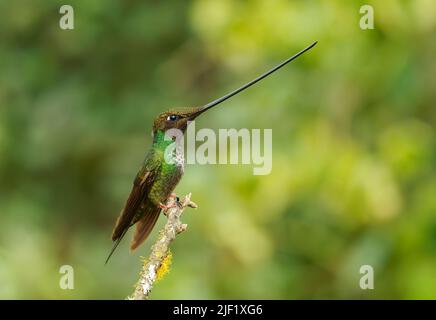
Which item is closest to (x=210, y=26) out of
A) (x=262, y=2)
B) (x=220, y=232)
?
(x=262, y=2)

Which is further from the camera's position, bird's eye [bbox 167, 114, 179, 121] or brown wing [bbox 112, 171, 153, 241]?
bird's eye [bbox 167, 114, 179, 121]

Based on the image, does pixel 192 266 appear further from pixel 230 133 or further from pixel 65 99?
pixel 65 99

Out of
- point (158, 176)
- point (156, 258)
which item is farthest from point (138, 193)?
point (156, 258)

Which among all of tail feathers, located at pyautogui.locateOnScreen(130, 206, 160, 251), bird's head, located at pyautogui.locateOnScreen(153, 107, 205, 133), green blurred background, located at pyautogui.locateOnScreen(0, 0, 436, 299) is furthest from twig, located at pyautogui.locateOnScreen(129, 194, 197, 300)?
green blurred background, located at pyautogui.locateOnScreen(0, 0, 436, 299)

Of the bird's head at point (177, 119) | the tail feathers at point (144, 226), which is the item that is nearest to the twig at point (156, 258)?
the tail feathers at point (144, 226)

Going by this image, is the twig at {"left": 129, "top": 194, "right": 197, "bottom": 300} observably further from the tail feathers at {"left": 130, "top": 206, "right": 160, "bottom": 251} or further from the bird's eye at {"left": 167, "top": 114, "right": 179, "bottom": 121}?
the bird's eye at {"left": 167, "top": 114, "right": 179, "bottom": 121}

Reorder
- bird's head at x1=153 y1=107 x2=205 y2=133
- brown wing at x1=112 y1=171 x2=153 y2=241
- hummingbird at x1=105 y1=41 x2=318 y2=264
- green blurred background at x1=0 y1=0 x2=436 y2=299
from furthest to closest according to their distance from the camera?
green blurred background at x1=0 y1=0 x2=436 y2=299 < bird's head at x1=153 y1=107 x2=205 y2=133 < hummingbird at x1=105 y1=41 x2=318 y2=264 < brown wing at x1=112 y1=171 x2=153 y2=241

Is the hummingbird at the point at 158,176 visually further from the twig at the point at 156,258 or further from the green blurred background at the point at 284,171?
the green blurred background at the point at 284,171

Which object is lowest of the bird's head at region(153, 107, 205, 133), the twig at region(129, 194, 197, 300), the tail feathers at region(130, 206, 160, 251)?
the twig at region(129, 194, 197, 300)
